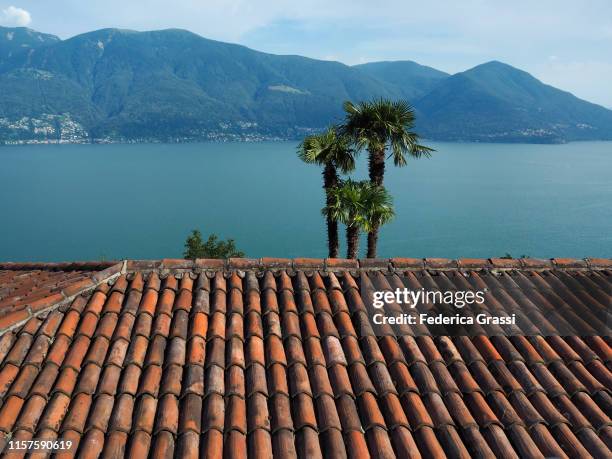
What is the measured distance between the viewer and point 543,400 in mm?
5016

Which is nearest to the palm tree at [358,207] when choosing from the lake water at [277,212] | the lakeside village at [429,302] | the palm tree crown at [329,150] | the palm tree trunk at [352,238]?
the palm tree trunk at [352,238]

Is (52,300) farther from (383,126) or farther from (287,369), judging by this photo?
(383,126)

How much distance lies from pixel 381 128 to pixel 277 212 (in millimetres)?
→ 82967

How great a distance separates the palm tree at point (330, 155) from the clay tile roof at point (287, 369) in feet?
36.5

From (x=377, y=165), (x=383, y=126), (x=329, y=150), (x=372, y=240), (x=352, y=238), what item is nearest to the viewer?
(x=383, y=126)

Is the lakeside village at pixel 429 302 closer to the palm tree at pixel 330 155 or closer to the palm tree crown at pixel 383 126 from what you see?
the palm tree at pixel 330 155

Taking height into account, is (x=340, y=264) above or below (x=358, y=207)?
above

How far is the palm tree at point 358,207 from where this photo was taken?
1759 centimetres

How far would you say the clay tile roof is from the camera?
439 cm

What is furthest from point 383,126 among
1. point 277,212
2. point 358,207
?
point 277,212

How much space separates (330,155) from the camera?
18250 millimetres

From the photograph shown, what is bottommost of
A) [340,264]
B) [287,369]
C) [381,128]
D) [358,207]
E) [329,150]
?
[358,207]

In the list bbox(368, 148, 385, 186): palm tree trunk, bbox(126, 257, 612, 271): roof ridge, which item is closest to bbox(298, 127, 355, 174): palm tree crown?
bbox(368, 148, 385, 186): palm tree trunk

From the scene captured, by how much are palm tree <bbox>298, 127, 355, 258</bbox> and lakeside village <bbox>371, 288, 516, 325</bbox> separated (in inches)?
427
